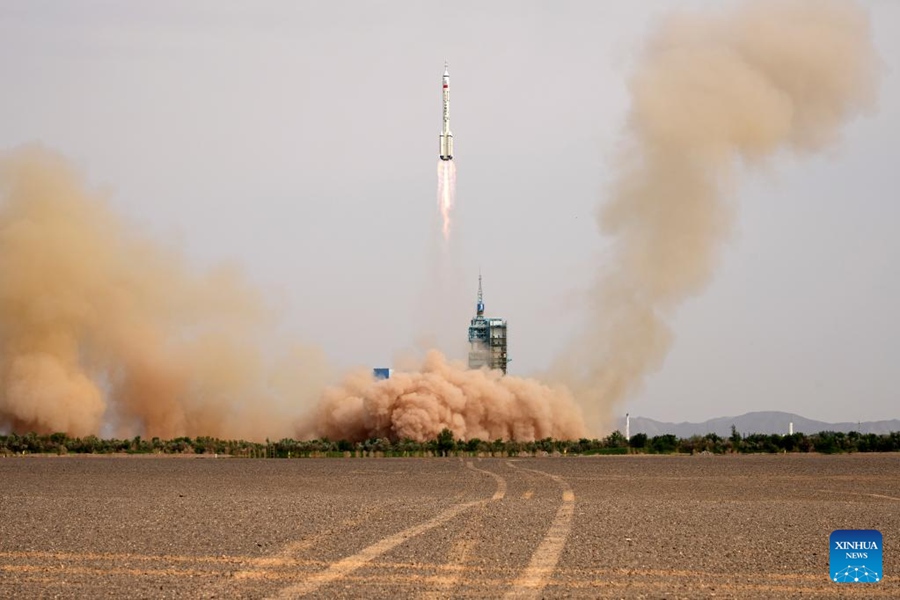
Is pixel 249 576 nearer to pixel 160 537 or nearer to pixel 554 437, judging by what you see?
pixel 160 537

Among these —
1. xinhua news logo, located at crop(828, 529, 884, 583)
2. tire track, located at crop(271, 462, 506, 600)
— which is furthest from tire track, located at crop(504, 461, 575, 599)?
xinhua news logo, located at crop(828, 529, 884, 583)

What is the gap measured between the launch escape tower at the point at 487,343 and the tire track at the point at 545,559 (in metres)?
59.3

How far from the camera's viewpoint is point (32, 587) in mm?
16219

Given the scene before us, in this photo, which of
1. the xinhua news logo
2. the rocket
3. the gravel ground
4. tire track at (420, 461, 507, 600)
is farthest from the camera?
the rocket

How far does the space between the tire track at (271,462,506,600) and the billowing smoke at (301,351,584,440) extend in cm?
4406

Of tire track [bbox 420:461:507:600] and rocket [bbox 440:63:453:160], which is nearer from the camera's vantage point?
tire track [bbox 420:461:507:600]

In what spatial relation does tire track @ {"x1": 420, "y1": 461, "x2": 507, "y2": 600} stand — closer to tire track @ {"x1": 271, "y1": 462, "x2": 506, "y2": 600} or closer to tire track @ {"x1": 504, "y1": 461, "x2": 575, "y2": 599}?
tire track @ {"x1": 271, "y1": 462, "x2": 506, "y2": 600}

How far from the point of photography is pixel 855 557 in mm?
18547

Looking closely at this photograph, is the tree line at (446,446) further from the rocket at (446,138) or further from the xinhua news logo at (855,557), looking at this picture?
the xinhua news logo at (855,557)

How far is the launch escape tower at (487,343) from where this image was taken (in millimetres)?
89062

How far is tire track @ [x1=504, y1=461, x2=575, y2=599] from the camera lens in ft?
52.5

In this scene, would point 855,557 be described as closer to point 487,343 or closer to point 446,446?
point 446,446

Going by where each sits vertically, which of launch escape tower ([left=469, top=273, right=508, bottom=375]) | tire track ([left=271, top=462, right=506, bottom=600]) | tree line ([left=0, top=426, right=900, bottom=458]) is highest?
launch escape tower ([left=469, top=273, right=508, bottom=375])

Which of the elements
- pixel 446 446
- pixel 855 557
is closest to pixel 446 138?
pixel 446 446
